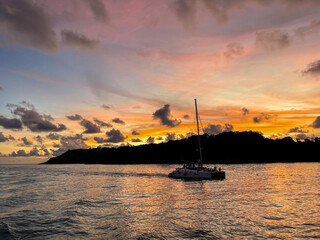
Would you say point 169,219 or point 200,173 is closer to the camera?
point 169,219

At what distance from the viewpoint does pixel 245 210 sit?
32.1m

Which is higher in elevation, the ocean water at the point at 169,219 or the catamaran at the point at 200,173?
the catamaran at the point at 200,173

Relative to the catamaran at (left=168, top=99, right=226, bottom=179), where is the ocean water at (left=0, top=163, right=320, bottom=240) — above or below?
below

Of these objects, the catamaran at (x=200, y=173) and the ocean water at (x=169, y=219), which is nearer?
the ocean water at (x=169, y=219)

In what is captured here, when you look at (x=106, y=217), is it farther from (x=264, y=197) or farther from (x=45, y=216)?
(x=264, y=197)

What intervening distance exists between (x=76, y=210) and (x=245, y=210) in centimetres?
2375

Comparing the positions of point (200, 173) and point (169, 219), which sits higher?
point (200, 173)

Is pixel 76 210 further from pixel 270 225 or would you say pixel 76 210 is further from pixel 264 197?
pixel 264 197

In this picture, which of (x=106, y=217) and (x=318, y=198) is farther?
(x=318, y=198)

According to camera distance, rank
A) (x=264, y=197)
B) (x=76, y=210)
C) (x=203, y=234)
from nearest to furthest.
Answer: (x=203, y=234)
(x=76, y=210)
(x=264, y=197)

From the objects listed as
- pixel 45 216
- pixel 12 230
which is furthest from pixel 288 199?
pixel 12 230

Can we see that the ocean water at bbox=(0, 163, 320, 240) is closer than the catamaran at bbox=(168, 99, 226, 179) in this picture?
Yes

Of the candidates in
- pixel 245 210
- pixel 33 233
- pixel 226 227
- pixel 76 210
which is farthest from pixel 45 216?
pixel 245 210

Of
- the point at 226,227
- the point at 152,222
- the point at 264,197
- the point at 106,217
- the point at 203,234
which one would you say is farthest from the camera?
the point at 264,197
